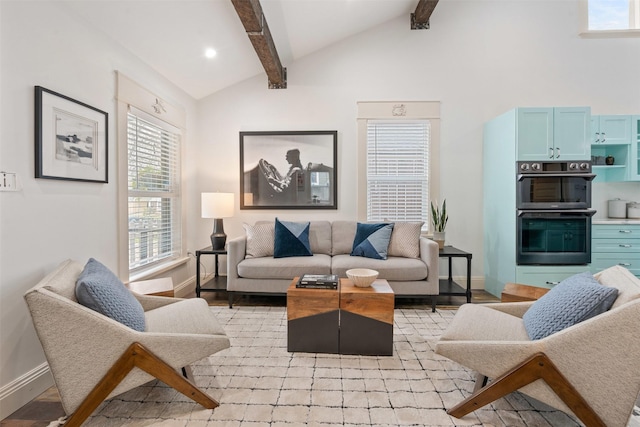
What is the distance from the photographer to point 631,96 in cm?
400

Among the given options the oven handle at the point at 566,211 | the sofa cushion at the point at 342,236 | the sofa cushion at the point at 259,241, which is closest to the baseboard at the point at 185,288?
the sofa cushion at the point at 259,241

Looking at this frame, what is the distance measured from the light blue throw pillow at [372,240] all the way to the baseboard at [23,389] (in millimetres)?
2709

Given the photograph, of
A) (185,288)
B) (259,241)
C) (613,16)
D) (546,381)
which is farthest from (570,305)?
(613,16)

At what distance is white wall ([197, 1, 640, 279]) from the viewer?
4.00 meters

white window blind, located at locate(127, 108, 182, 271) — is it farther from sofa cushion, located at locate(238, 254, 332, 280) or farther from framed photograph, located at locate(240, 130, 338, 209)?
sofa cushion, located at locate(238, 254, 332, 280)

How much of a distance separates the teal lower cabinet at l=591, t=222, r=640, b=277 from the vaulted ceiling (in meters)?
3.23

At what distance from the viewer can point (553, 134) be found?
3.41 metres

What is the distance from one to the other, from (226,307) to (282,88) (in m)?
2.76

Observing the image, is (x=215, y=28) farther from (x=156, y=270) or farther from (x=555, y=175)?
(x=555, y=175)

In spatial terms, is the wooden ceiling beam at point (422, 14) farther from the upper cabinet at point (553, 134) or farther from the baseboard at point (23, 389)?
the baseboard at point (23, 389)

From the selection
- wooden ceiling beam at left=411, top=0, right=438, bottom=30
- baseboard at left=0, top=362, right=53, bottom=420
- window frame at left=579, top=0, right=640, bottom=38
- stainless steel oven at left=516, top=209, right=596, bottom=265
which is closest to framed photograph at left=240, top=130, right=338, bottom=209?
wooden ceiling beam at left=411, top=0, right=438, bottom=30

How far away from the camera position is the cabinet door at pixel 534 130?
3404 millimetres

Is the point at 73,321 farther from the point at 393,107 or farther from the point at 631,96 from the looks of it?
the point at 631,96

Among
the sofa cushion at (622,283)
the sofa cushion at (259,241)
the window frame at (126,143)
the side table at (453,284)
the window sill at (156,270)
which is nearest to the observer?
the sofa cushion at (622,283)
